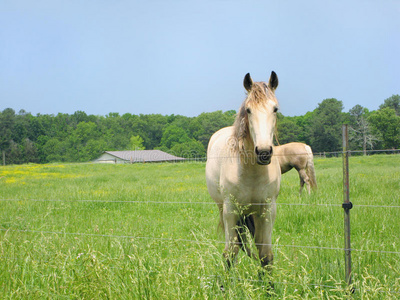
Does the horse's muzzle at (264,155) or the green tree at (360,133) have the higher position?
the green tree at (360,133)

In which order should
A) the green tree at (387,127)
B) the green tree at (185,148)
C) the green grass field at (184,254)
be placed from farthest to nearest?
the green tree at (185,148)
the green tree at (387,127)
the green grass field at (184,254)

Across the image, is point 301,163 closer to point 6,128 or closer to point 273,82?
point 273,82

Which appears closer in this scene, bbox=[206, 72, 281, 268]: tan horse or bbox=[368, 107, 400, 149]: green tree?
bbox=[206, 72, 281, 268]: tan horse

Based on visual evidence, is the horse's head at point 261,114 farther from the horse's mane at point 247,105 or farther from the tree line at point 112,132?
the tree line at point 112,132

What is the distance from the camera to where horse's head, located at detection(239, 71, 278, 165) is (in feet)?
9.11

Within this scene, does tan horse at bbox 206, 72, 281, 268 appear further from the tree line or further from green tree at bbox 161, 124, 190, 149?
green tree at bbox 161, 124, 190, 149

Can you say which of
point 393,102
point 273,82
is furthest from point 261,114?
point 393,102

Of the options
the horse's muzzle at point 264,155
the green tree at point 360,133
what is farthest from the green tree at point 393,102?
the horse's muzzle at point 264,155

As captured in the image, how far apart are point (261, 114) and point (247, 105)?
212mm

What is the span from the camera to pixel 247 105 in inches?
123

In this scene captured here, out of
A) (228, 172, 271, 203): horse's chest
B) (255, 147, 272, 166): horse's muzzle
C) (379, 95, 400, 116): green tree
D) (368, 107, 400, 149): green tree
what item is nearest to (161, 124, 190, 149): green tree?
(368, 107, 400, 149): green tree

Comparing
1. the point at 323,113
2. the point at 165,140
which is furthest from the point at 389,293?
the point at 165,140

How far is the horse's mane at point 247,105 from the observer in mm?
3102

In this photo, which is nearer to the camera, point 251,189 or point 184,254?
point 184,254
